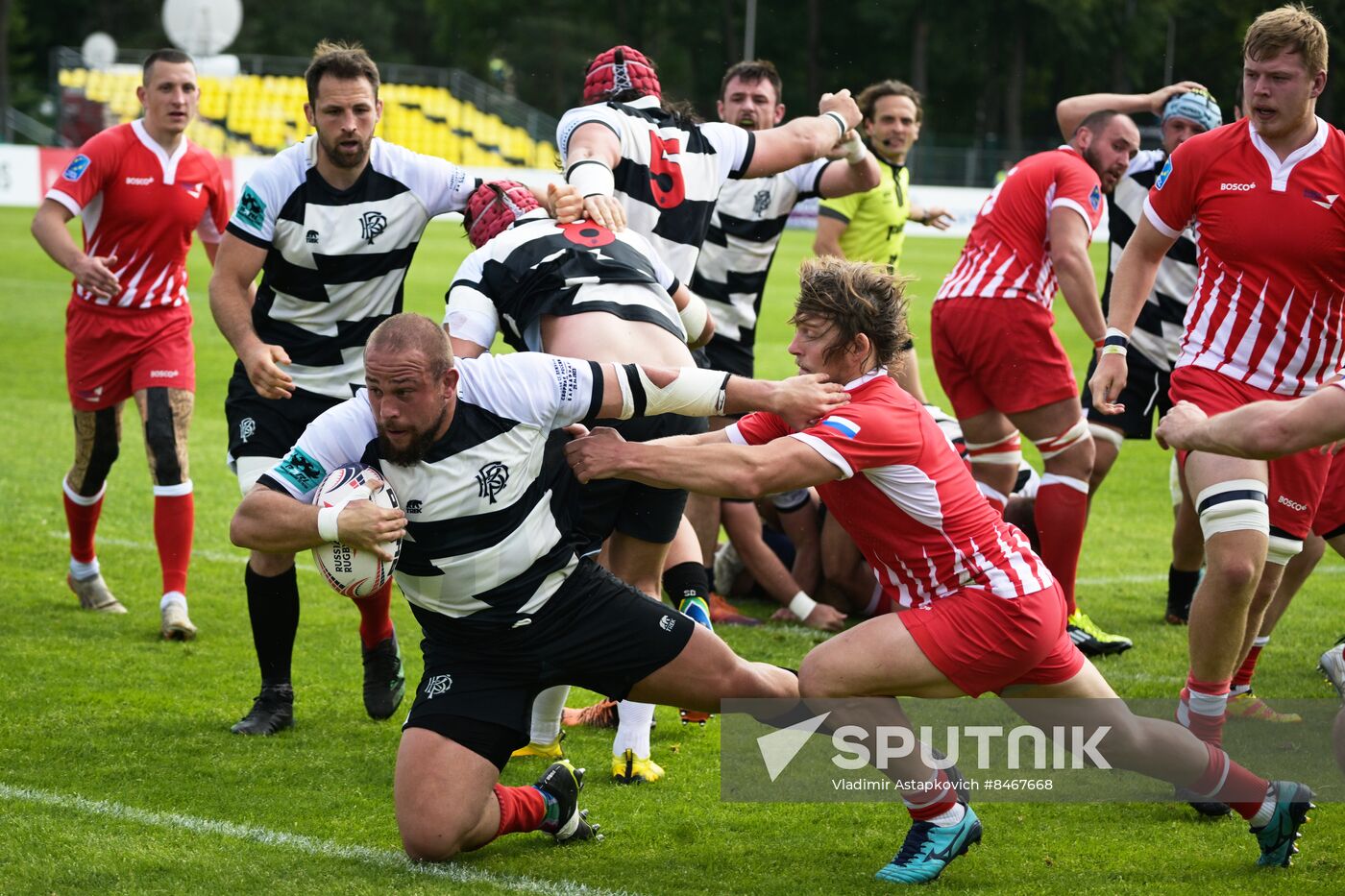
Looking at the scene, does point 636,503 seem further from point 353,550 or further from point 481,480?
point 353,550

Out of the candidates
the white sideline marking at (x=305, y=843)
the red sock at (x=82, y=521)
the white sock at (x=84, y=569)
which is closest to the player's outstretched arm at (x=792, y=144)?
the white sideline marking at (x=305, y=843)

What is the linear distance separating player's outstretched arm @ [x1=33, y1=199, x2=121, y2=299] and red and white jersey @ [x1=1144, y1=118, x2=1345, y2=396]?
4512mm

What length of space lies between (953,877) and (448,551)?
170 cm

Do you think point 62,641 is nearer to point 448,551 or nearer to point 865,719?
point 448,551

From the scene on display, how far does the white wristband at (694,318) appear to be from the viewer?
5324 mm

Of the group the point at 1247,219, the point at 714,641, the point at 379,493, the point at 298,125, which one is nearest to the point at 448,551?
the point at 379,493

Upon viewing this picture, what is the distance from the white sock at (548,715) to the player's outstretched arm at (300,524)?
1293 millimetres

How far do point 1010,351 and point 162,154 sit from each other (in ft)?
13.4

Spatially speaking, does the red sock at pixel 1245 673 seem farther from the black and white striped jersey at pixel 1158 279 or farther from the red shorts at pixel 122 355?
the red shorts at pixel 122 355

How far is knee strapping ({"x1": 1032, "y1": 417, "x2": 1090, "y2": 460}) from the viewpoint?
703 cm

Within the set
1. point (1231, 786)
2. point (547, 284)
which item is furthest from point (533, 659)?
point (1231, 786)

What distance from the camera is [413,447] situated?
13.5 ft

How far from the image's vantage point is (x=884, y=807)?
193 inches

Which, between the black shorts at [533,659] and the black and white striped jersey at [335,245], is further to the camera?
the black and white striped jersey at [335,245]
